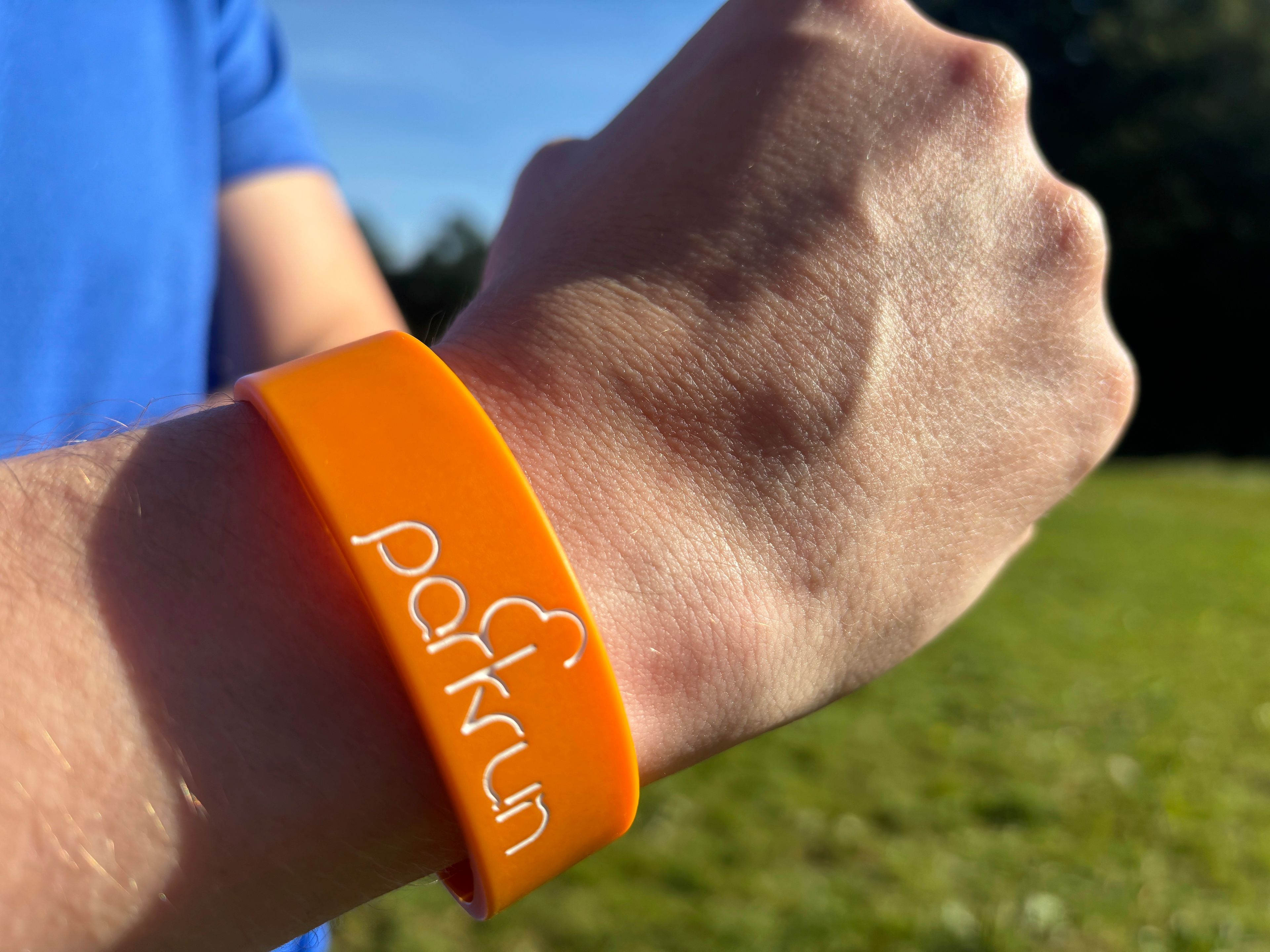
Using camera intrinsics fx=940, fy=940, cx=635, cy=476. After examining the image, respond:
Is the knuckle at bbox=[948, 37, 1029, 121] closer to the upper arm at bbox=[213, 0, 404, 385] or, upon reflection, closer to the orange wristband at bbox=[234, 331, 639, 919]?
the orange wristband at bbox=[234, 331, 639, 919]

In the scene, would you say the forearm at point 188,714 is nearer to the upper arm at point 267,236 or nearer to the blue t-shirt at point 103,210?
the blue t-shirt at point 103,210

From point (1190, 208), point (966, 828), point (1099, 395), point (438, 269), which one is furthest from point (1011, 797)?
point (438, 269)

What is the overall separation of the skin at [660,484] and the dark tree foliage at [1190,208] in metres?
12.8

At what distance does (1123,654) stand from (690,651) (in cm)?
530

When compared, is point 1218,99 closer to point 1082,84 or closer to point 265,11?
point 1082,84

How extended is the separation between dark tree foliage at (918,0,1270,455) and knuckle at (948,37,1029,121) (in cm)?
1270

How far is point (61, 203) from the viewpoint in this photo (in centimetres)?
101

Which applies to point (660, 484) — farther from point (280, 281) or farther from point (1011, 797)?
point (1011, 797)

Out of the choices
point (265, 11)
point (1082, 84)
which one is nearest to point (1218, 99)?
point (1082, 84)

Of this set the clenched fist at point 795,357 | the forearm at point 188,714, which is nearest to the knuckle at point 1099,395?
the clenched fist at point 795,357

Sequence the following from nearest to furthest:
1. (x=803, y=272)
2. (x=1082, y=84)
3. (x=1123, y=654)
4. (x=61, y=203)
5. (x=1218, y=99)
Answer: (x=803, y=272) → (x=61, y=203) → (x=1123, y=654) → (x=1082, y=84) → (x=1218, y=99)

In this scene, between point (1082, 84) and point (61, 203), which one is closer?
point (61, 203)

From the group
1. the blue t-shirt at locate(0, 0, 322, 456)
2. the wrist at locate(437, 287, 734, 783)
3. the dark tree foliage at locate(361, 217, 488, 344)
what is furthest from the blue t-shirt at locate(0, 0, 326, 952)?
the dark tree foliage at locate(361, 217, 488, 344)

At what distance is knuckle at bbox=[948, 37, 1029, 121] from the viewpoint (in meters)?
0.74
